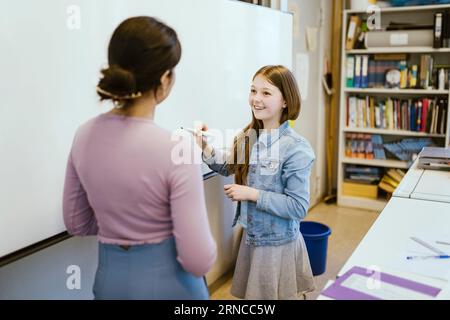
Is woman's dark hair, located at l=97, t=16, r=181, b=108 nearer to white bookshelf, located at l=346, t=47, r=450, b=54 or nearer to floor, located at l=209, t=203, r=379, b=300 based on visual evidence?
floor, located at l=209, t=203, r=379, b=300

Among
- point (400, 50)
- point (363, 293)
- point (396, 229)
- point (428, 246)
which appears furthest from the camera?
point (400, 50)

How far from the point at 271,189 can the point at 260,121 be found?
287 mm

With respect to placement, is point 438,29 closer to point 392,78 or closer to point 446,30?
point 446,30

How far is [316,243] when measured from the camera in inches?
108

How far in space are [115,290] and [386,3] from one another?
12.2ft

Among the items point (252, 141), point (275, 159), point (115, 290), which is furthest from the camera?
point (252, 141)

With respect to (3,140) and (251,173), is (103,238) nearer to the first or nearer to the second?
(3,140)

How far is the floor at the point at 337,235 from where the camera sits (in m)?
2.68

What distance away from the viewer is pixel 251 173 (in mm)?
1933

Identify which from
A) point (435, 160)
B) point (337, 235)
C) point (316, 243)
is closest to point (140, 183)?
point (316, 243)

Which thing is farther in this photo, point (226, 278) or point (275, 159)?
point (226, 278)

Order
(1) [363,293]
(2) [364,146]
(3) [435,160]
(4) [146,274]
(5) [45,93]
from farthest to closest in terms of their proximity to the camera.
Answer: (2) [364,146]
(3) [435,160]
(5) [45,93]
(1) [363,293]
(4) [146,274]

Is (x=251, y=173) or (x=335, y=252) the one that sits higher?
(x=251, y=173)
